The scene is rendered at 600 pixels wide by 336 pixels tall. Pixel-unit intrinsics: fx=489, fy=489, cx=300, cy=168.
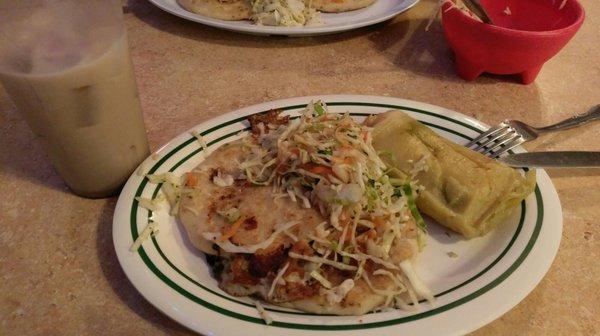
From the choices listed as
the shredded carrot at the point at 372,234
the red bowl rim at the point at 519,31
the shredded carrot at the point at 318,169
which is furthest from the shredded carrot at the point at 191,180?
the red bowl rim at the point at 519,31

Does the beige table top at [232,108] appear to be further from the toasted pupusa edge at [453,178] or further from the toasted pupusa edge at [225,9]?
the toasted pupusa edge at [453,178]

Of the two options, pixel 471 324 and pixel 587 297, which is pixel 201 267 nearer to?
pixel 471 324

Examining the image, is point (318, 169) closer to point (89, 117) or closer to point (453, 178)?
point (453, 178)

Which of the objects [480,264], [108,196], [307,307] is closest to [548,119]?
[480,264]

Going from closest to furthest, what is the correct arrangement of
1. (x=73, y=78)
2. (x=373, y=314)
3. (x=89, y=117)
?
(x=373, y=314), (x=73, y=78), (x=89, y=117)

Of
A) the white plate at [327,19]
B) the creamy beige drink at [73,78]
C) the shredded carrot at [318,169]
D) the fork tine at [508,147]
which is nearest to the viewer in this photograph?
the creamy beige drink at [73,78]

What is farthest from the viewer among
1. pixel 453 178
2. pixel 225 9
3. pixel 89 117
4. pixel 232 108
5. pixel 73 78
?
pixel 225 9

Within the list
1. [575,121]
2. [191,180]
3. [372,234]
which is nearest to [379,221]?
[372,234]
